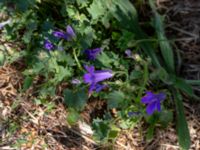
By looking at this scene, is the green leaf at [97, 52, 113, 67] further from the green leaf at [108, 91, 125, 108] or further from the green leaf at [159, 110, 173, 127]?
the green leaf at [159, 110, 173, 127]

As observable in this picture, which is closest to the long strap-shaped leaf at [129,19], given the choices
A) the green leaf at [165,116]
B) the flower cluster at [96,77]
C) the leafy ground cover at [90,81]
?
the leafy ground cover at [90,81]

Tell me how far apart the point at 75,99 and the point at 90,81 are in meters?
0.10

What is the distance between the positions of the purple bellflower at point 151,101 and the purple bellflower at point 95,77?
20cm

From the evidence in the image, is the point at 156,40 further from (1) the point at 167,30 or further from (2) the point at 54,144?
(2) the point at 54,144

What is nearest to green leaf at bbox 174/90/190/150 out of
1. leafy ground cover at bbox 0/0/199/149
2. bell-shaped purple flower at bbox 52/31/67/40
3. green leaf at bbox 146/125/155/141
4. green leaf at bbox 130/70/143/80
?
leafy ground cover at bbox 0/0/199/149

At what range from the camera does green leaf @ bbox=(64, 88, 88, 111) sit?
6.61ft

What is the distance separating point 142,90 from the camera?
205 centimetres

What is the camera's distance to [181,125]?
2.09m

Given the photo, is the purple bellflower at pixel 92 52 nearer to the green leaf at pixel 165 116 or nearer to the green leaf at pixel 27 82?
the green leaf at pixel 27 82

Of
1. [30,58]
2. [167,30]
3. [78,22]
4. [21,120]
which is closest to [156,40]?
[167,30]

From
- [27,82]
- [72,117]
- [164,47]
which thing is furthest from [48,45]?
[164,47]

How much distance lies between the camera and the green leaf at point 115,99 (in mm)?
1981

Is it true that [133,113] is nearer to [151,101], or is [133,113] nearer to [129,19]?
[151,101]

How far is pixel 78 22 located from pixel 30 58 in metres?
0.28
